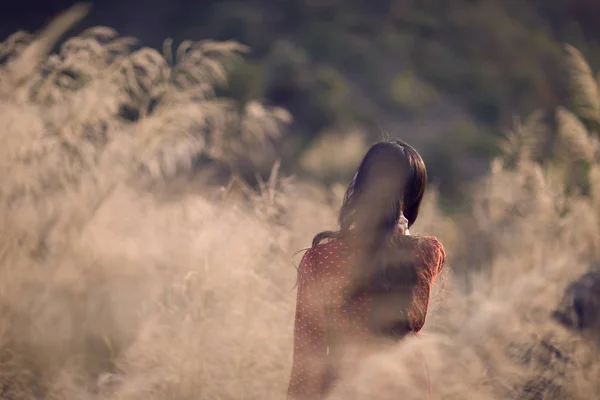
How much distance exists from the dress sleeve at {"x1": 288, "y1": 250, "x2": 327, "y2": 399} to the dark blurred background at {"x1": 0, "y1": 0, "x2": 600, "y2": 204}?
7296 millimetres

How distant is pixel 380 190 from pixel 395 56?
38.9 ft

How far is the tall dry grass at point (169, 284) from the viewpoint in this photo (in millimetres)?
3088

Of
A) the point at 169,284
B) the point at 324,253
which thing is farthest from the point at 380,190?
the point at 169,284

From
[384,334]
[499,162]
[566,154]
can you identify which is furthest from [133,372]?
[566,154]

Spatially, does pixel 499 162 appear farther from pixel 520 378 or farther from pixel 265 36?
pixel 265 36

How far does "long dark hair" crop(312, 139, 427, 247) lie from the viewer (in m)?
2.09

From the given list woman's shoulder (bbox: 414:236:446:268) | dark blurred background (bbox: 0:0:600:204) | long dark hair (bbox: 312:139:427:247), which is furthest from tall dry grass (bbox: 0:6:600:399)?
dark blurred background (bbox: 0:0:600:204)

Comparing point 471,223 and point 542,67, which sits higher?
point 471,223

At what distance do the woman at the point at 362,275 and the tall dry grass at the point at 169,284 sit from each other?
0.37 ft

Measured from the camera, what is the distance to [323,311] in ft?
6.82

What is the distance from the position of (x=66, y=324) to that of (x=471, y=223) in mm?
4727

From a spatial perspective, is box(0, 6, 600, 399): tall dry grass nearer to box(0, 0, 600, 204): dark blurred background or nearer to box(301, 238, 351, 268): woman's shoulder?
box(301, 238, 351, 268): woman's shoulder

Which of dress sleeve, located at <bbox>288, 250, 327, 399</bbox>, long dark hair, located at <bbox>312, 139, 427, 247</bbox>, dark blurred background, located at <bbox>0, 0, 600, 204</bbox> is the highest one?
long dark hair, located at <bbox>312, 139, 427, 247</bbox>

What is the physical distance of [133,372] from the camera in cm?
311
